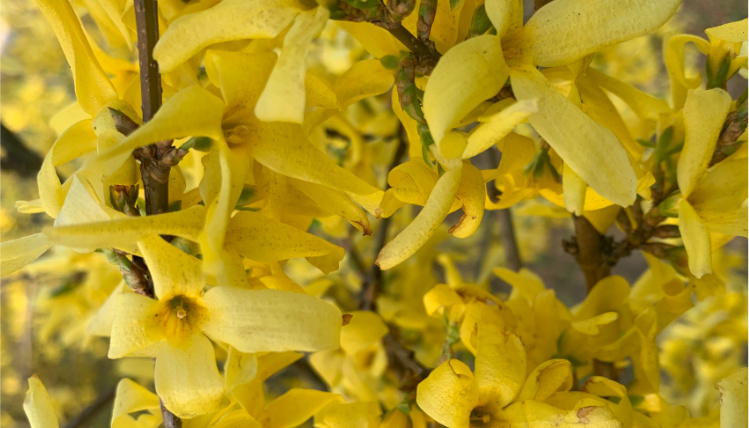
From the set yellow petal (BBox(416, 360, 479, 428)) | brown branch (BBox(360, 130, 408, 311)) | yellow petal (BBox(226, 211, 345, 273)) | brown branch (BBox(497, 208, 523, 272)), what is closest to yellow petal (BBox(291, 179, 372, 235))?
yellow petal (BBox(226, 211, 345, 273))

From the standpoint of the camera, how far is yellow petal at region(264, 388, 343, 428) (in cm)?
53

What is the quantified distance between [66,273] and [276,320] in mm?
782

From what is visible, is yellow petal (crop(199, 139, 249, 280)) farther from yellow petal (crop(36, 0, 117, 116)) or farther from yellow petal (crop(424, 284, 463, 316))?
yellow petal (crop(424, 284, 463, 316))

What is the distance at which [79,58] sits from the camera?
0.43 m

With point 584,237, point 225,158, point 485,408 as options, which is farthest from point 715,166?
point 225,158

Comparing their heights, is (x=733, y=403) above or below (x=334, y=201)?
below

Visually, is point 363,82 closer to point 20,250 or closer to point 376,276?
point 20,250

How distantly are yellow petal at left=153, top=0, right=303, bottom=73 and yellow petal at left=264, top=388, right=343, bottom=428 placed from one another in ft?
1.04

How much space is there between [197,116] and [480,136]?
0.16 m

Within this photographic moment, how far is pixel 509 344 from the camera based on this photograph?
1.65ft

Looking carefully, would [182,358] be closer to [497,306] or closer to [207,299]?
[207,299]

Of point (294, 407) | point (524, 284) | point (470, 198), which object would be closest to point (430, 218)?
point (470, 198)

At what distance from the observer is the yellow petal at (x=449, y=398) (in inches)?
18.4

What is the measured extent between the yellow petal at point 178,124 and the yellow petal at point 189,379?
0.13 meters
